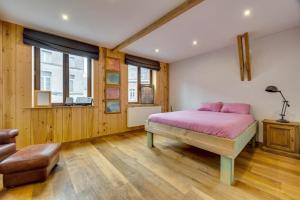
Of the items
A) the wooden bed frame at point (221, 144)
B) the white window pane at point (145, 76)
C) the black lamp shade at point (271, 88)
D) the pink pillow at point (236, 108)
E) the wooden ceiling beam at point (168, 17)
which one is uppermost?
the wooden ceiling beam at point (168, 17)

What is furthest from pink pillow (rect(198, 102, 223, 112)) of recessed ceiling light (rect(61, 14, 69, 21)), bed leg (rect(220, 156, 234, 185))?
recessed ceiling light (rect(61, 14, 69, 21))

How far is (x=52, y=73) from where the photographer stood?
10.4 feet

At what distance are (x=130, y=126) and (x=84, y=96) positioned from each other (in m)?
1.51

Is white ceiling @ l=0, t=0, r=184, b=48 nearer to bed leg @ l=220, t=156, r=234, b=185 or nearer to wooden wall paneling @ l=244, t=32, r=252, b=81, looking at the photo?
wooden wall paneling @ l=244, t=32, r=252, b=81

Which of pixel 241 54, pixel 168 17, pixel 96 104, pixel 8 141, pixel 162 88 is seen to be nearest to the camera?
pixel 8 141

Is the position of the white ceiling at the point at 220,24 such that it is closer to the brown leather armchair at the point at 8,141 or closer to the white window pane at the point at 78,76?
the white window pane at the point at 78,76

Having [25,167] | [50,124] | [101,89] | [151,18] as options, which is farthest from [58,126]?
[151,18]

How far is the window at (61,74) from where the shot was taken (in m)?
3.02

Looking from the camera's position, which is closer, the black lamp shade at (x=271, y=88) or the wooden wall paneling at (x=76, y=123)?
the black lamp shade at (x=271, y=88)

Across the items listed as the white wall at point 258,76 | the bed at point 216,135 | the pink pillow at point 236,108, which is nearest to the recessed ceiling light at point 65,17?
the bed at point 216,135

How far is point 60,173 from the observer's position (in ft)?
6.56

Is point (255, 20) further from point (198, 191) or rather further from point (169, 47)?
point (198, 191)

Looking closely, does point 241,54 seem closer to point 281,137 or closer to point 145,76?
point 281,137

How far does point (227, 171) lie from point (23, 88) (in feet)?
11.9
